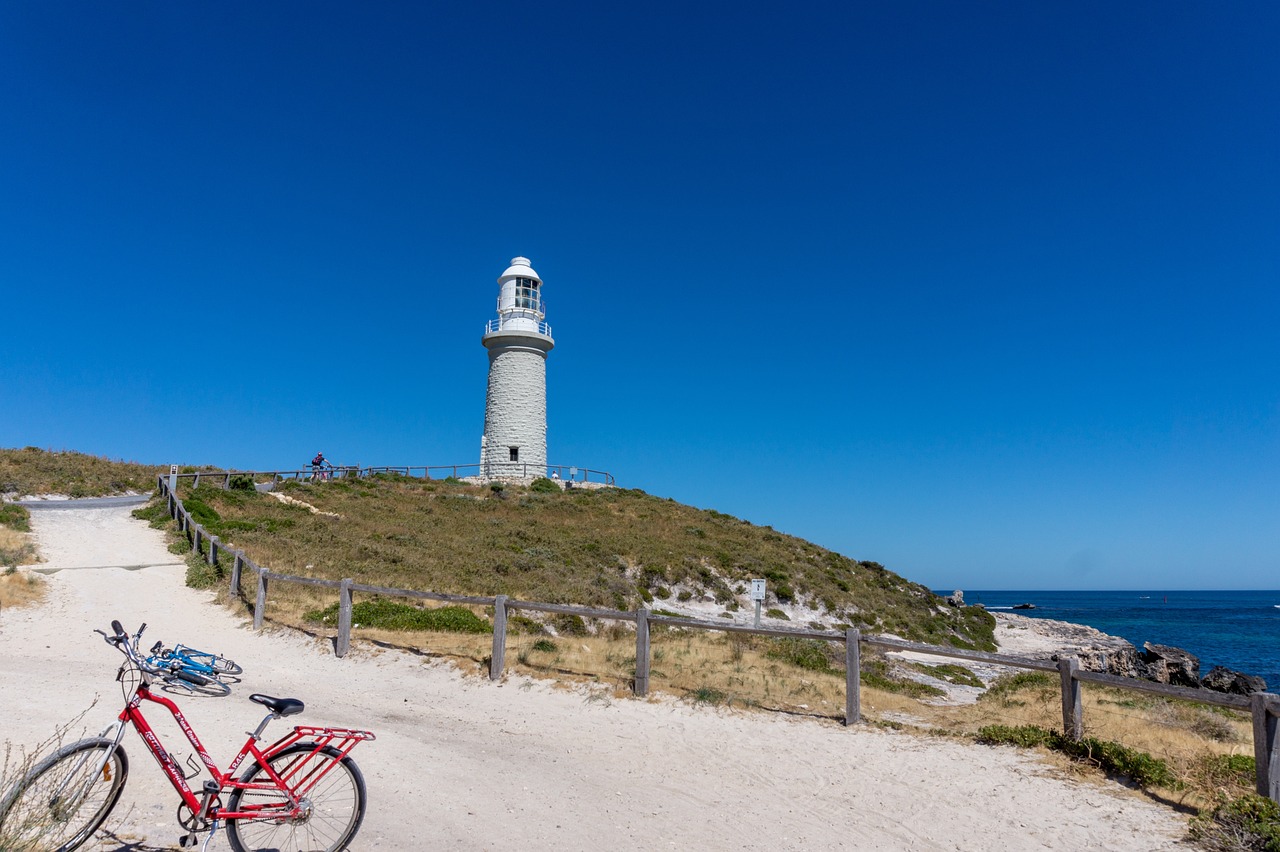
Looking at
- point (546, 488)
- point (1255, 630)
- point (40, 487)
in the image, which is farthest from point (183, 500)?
point (1255, 630)

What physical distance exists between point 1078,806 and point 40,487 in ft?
122

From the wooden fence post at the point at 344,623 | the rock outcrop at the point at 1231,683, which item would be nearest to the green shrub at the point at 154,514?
the wooden fence post at the point at 344,623

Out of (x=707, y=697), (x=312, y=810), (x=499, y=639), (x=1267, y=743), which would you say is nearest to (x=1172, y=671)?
(x=707, y=697)

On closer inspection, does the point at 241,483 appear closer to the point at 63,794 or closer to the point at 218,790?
the point at 63,794

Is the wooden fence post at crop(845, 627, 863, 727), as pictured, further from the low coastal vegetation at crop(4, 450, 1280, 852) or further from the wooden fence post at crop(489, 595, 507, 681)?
the wooden fence post at crop(489, 595, 507, 681)

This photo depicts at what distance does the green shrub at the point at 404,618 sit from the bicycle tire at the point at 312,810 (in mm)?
9474

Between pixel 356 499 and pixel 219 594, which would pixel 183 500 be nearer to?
pixel 356 499

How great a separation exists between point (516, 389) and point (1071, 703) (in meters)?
39.9

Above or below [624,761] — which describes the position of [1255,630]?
below

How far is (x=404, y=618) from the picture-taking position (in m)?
14.8

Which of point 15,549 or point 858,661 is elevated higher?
point 15,549

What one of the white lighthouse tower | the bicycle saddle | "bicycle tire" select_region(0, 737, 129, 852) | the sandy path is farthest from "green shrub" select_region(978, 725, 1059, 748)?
the white lighthouse tower

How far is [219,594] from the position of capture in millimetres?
16250

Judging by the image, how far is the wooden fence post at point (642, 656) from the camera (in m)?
10.7
